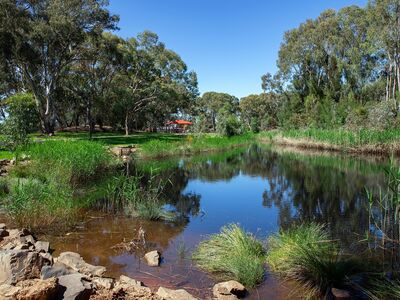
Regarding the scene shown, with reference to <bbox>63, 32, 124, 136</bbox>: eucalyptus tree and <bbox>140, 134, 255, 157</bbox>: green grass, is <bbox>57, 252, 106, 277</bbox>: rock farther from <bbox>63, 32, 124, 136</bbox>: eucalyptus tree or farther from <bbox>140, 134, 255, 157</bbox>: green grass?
<bbox>63, 32, 124, 136</bbox>: eucalyptus tree

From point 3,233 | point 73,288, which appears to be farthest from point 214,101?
point 73,288

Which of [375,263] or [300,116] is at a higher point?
[300,116]

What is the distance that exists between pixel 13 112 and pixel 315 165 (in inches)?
544

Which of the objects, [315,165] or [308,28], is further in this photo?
[308,28]

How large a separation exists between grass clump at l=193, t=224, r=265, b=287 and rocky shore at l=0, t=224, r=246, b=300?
35 centimetres

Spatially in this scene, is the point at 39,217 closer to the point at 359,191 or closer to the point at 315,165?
the point at 359,191

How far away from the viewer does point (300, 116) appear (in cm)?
3981

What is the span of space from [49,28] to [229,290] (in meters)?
23.1

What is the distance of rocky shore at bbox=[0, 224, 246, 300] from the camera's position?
317 cm

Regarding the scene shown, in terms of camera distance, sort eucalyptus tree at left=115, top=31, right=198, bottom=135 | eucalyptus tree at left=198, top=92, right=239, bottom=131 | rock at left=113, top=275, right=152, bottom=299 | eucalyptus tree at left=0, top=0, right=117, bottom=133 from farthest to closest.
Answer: eucalyptus tree at left=198, top=92, right=239, bottom=131
eucalyptus tree at left=115, top=31, right=198, bottom=135
eucalyptus tree at left=0, top=0, right=117, bottom=133
rock at left=113, top=275, right=152, bottom=299

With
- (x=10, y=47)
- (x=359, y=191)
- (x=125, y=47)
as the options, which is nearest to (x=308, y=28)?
(x=125, y=47)

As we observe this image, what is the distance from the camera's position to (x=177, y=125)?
69375 millimetres

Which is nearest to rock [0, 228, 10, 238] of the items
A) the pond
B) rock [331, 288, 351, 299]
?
the pond

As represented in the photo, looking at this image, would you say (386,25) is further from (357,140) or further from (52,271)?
(52,271)
